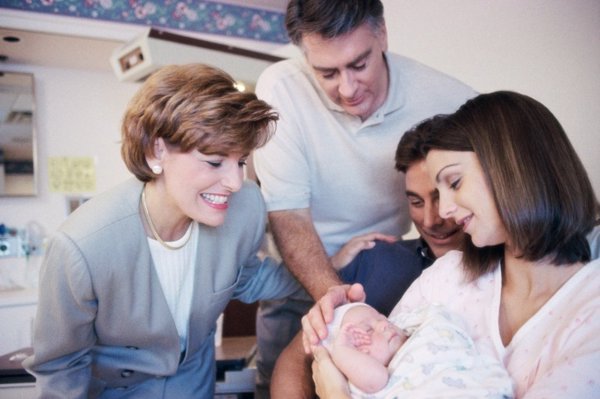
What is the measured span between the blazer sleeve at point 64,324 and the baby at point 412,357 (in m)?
0.60

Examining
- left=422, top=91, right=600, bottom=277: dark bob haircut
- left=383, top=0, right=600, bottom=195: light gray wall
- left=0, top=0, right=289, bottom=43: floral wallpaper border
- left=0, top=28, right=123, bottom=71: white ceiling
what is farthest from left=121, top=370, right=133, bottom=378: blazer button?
left=0, top=0, right=289, bottom=43: floral wallpaper border

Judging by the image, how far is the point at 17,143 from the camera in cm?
337

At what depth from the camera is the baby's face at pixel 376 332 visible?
109cm

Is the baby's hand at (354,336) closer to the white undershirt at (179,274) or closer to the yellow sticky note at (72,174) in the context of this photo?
the white undershirt at (179,274)

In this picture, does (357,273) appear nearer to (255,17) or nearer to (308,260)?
(308,260)

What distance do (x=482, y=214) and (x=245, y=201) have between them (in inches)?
29.8

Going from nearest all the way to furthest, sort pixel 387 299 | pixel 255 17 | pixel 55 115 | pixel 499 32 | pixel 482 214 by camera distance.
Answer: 1. pixel 482 214
2. pixel 387 299
3. pixel 499 32
4. pixel 55 115
5. pixel 255 17

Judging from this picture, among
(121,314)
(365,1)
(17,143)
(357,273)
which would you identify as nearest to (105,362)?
(121,314)

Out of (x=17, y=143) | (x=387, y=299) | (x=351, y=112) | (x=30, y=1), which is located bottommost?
(x=387, y=299)

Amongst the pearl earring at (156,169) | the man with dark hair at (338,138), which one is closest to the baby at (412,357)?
the man with dark hair at (338,138)

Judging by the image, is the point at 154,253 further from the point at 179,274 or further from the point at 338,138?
the point at 338,138

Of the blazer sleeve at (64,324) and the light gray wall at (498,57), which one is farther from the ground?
the light gray wall at (498,57)

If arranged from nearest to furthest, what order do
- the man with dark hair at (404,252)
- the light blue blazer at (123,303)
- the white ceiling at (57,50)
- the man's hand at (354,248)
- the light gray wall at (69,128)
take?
the light blue blazer at (123,303)
the man with dark hair at (404,252)
the man's hand at (354,248)
the white ceiling at (57,50)
the light gray wall at (69,128)

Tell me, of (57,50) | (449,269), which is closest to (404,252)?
(449,269)
